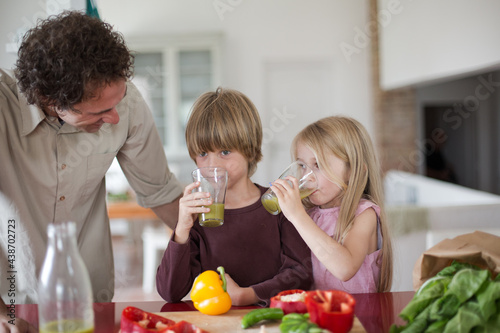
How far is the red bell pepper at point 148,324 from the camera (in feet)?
3.13

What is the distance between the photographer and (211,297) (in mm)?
1078

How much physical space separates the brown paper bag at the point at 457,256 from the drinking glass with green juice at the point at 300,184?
0.36m

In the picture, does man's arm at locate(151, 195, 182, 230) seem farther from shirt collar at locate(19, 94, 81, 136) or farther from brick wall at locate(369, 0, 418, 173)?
brick wall at locate(369, 0, 418, 173)

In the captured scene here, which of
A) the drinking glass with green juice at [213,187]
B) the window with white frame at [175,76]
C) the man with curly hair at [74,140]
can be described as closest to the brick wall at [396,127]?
the window with white frame at [175,76]

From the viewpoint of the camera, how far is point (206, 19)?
22.3ft

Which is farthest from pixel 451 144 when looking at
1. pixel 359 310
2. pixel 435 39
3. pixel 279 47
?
pixel 359 310

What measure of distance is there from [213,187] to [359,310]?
0.46 m

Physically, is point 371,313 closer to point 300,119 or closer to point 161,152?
point 161,152

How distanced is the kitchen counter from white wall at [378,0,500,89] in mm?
2582

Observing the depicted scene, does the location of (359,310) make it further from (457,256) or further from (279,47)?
(279,47)

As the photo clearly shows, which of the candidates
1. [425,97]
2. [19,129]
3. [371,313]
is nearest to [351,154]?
[371,313]

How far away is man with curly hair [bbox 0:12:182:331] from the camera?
1.17 meters

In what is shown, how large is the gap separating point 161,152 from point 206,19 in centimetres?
550

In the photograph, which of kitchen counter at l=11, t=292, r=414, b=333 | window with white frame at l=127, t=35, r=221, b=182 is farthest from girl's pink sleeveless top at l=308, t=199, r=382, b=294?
window with white frame at l=127, t=35, r=221, b=182
